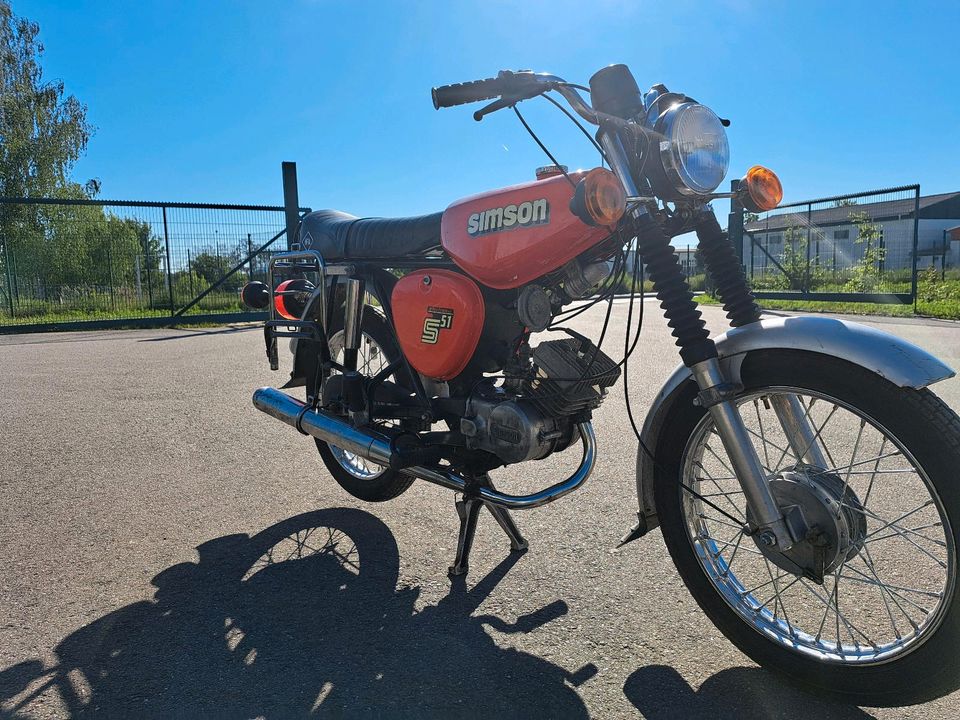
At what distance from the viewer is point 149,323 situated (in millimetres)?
13516

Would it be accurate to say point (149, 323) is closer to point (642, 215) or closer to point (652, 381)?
point (652, 381)

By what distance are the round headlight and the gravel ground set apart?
1.41 m

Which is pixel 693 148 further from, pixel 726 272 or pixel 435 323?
pixel 435 323

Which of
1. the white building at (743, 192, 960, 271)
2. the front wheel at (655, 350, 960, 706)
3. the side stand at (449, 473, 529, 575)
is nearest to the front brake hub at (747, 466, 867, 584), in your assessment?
the front wheel at (655, 350, 960, 706)

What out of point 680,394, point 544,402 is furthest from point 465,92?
point 680,394

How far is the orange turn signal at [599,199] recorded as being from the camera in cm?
203

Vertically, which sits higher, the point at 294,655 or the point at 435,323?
the point at 435,323

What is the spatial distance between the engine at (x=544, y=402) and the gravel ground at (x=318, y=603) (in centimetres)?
56

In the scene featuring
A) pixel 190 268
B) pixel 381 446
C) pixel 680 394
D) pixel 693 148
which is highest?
pixel 190 268

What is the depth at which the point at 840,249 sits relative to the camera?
14.7m

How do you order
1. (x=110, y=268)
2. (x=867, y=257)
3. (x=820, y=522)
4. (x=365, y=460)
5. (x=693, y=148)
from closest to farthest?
(x=820, y=522)
(x=693, y=148)
(x=365, y=460)
(x=110, y=268)
(x=867, y=257)

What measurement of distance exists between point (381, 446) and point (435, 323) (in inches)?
20.5

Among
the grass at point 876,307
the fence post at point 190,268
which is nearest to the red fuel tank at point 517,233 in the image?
the grass at point 876,307

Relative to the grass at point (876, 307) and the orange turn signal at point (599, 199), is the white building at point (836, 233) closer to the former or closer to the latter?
the grass at point (876, 307)
